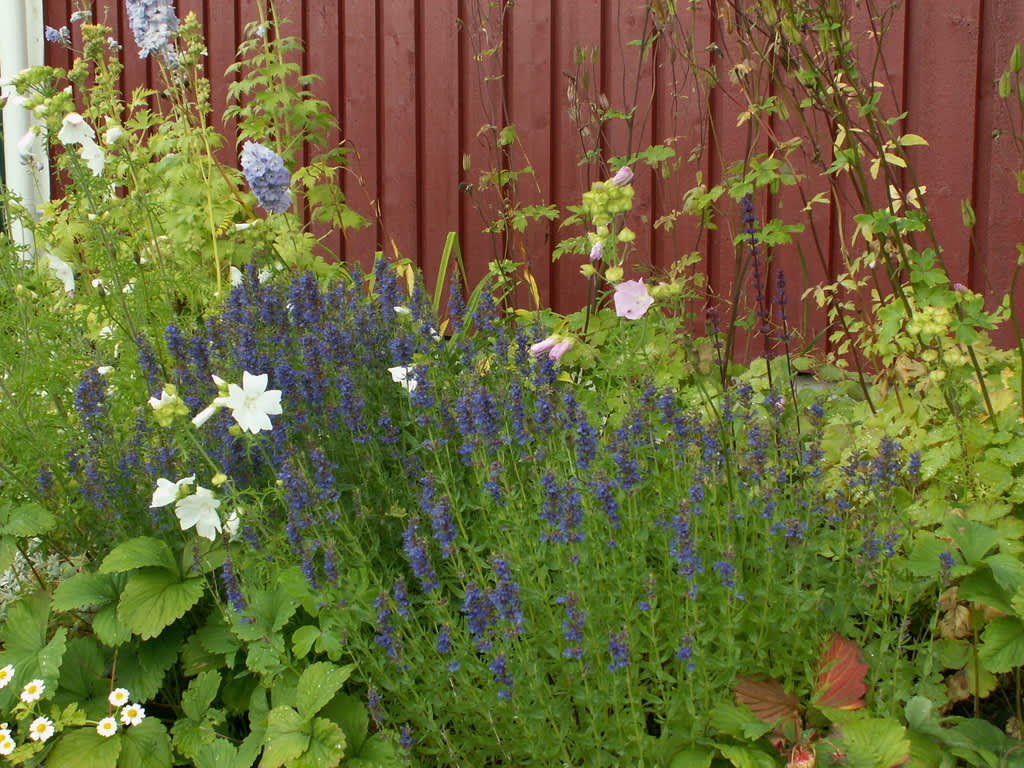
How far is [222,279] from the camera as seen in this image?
4062 millimetres

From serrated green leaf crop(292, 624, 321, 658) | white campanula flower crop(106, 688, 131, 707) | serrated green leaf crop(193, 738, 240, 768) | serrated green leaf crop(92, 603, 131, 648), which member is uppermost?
serrated green leaf crop(292, 624, 321, 658)

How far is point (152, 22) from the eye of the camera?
3.89 metres

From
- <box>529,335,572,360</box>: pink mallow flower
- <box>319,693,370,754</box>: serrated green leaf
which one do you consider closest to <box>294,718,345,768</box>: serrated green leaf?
<box>319,693,370,754</box>: serrated green leaf

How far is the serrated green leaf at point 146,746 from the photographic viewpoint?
2443 mm

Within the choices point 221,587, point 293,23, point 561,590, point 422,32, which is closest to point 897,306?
point 561,590

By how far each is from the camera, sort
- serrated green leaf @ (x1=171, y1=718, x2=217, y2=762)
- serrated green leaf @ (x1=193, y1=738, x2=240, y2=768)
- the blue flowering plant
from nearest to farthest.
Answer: the blue flowering plant
serrated green leaf @ (x1=193, y1=738, x2=240, y2=768)
serrated green leaf @ (x1=171, y1=718, x2=217, y2=762)

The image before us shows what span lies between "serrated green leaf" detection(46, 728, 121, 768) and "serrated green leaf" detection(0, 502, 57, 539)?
52 cm

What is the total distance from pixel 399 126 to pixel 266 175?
2.23 metres

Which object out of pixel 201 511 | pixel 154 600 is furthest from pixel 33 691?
pixel 201 511

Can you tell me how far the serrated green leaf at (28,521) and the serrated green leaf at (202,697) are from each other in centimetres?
60

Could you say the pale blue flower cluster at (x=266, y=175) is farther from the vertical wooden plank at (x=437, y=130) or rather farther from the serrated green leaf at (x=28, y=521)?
the vertical wooden plank at (x=437, y=130)

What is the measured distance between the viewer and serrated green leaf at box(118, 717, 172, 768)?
96.2 inches

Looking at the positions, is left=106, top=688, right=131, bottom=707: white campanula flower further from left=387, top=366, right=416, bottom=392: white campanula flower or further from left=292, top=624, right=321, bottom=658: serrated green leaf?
left=387, top=366, right=416, bottom=392: white campanula flower

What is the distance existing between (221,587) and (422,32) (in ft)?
11.4
